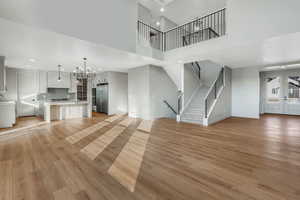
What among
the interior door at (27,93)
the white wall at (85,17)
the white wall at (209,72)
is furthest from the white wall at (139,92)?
the interior door at (27,93)

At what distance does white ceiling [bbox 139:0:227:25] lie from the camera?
22.0 ft

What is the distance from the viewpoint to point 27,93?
25.2 feet

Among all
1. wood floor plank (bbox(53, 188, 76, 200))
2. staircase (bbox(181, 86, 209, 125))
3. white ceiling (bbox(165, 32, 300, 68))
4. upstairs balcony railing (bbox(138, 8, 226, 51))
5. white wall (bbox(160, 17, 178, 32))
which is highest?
white wall (bbox(160, 17, 178, 32))

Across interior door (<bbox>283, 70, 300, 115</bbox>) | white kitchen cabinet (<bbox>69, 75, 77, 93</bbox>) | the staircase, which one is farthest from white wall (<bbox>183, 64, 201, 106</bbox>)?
white kitchen cabinet (<bbox>69, 75, 77, 93</bbox>)

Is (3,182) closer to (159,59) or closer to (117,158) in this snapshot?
(117,158)

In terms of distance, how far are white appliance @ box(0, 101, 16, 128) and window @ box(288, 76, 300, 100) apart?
14.4 metres

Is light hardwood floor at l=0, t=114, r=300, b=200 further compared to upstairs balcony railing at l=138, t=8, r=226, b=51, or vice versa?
upstairs balcony railing at l=138, t=8, r=226, b=51

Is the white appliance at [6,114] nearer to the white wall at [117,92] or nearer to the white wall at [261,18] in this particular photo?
the white wall at [117,92]

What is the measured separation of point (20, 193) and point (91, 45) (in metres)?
3.61

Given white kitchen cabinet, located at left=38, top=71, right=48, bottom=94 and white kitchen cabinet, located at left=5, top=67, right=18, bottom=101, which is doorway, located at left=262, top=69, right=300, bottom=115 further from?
white kitchen cabinet, located at left=5, top=67, right=18, bottom=101

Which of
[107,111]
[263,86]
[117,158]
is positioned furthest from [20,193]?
[263,86]

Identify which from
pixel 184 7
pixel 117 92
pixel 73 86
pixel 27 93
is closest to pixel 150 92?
pixel 117 92

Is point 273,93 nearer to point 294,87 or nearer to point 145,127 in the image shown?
→ point 294,87

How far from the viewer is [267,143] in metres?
3.51
